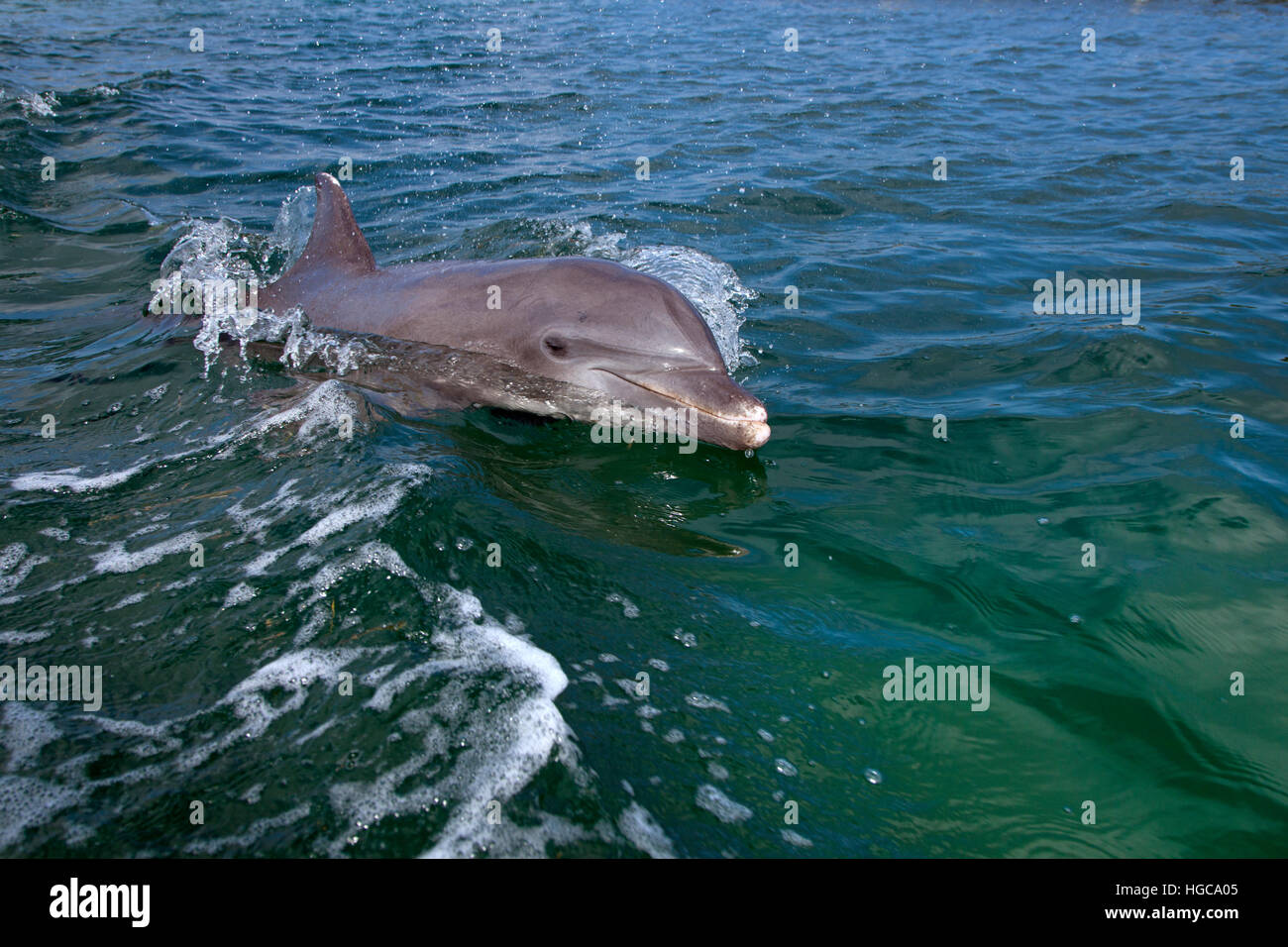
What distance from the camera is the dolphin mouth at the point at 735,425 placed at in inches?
209

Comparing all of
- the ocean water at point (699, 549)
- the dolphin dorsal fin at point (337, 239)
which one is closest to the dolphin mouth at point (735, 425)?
the ocean water at point (699, 549)

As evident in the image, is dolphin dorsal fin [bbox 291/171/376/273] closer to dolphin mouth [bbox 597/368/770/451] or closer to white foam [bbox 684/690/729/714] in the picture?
dolphin mouth [bbox 597/368/770/451]

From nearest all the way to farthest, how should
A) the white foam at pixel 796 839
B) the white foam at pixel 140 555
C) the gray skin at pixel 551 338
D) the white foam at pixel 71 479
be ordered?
the white foam at pixel 796 839, the white foam at pixel 140 555, the white foam at pixel 71 479, the gray skin at pixel 551 338

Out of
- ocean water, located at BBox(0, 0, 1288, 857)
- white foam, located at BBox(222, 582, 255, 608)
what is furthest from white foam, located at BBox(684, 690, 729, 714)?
white foam, located at BBox(222, 582, 255, 608)

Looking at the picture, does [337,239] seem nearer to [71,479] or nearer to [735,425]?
[71,479]

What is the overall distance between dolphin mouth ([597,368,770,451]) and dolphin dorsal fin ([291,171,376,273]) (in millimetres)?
3278

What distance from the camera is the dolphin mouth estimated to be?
17.4 ft

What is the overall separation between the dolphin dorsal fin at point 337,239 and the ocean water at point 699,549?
2.86 feet

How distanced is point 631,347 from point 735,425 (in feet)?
2.82

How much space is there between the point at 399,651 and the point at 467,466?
1.84 metres

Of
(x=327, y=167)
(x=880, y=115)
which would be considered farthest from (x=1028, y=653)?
(x=880, y=115)


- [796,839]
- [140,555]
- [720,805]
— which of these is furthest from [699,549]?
[140,555]

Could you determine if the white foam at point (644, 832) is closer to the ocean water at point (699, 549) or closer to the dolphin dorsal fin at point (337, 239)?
the ocean water at point (699, 549)
